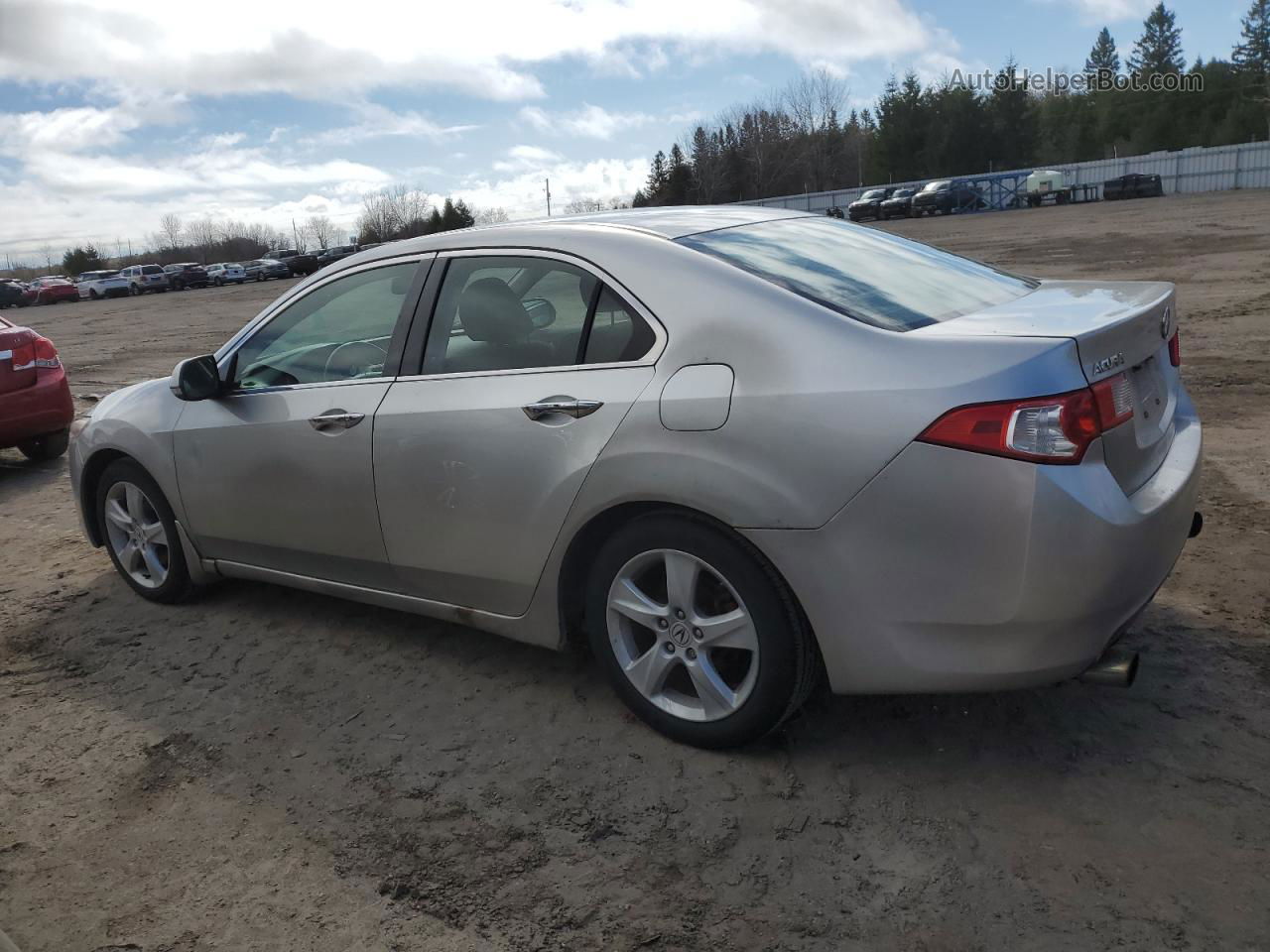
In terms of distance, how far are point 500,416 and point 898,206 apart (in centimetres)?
5624

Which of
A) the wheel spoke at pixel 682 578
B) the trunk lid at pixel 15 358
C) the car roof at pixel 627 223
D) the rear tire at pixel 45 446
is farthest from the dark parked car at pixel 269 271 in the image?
the wheel spoke at pixel 682 578

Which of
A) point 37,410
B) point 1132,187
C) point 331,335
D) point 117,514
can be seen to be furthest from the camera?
point 1132,187

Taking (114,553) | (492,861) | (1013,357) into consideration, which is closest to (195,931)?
(492,861)

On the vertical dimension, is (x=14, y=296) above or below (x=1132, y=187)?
below

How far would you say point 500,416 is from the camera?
3.41 meters

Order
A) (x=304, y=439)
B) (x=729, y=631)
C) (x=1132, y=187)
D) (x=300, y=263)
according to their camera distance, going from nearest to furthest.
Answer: (x=729, y=631), (x=304, y=439), (x=1132, y=187), (x=300, y=263)

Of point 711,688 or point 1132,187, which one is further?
point 1132,187

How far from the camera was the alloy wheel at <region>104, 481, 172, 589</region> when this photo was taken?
16.0 ft

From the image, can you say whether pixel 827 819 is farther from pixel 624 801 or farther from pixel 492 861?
pixel 492 861

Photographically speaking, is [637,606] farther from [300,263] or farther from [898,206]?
[898,206]

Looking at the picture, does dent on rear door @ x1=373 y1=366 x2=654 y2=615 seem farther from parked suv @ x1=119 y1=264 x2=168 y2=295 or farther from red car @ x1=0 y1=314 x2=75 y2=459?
parked suv @ x1=119 y1=264 x2=168 y2=295

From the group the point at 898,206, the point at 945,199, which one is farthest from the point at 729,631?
the point at 898,206

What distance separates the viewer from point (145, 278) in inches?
2217

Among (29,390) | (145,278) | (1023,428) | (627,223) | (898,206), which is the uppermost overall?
(898,206)
